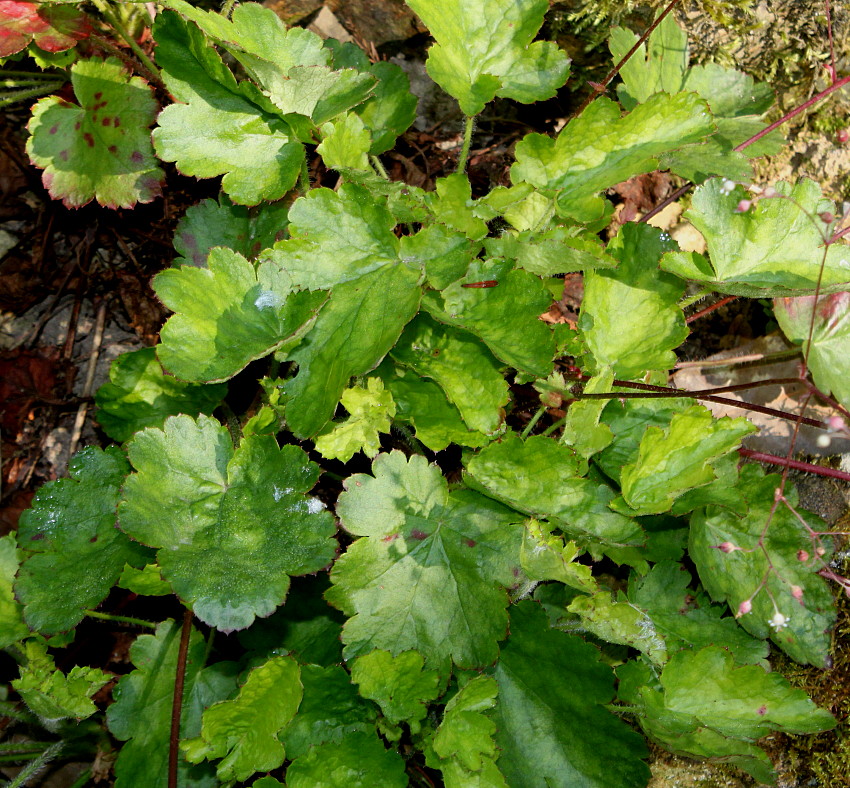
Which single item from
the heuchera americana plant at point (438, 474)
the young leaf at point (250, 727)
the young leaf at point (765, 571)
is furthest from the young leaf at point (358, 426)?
the young leaf at point (765, 571)

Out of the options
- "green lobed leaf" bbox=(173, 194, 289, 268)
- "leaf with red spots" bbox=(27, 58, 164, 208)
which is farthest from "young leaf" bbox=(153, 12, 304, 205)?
"leaf with red spots" bbox=(27, 58, 164, 208)

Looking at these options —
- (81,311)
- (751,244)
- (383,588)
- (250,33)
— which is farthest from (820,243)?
(81,311)

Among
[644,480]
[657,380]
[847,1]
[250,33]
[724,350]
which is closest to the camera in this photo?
[644,480]

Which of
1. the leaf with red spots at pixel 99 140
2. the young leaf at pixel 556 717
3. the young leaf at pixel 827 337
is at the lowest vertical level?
the young leaf at pixel 556 717

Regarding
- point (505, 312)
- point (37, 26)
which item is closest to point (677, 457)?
point (505, 312)

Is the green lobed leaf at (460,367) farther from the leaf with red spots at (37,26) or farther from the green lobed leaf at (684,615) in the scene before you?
the leaf with red spots at (37,26)

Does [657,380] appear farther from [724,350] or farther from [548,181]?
[548,181]
